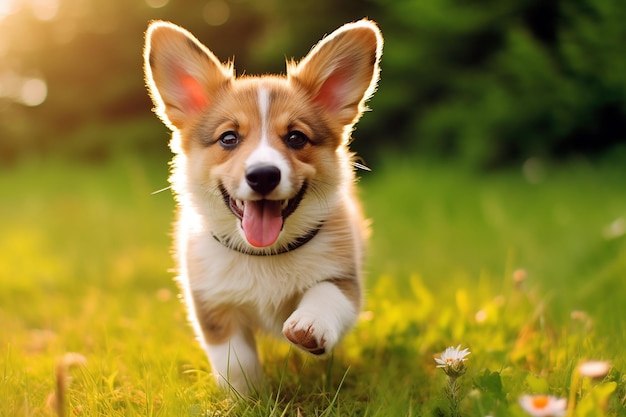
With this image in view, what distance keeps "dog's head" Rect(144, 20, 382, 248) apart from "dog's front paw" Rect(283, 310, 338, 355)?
0.38 meters

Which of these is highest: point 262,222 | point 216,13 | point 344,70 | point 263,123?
point 344,70

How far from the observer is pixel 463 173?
916 cm

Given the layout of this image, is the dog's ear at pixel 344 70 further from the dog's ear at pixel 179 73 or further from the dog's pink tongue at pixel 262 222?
the dog's pink tongue at pixel 262 222

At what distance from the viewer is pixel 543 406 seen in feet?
5.99

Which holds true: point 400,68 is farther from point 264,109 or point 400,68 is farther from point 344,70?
point 264,109

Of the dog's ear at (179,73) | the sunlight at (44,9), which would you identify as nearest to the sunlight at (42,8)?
A: the sunlight at (44,9)

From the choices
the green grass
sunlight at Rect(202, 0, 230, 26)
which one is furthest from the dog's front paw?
sunlight at Rect(202, 0, 230, 26)

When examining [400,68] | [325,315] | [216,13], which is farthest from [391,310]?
[216,13]

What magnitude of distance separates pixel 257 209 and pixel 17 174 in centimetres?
1132

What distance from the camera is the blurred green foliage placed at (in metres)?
8.43

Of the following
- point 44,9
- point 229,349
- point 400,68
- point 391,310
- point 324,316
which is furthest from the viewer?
point 44,9

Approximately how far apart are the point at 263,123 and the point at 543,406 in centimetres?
154

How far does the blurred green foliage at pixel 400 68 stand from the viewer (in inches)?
332

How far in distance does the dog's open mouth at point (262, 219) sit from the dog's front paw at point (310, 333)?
1.18 feet
